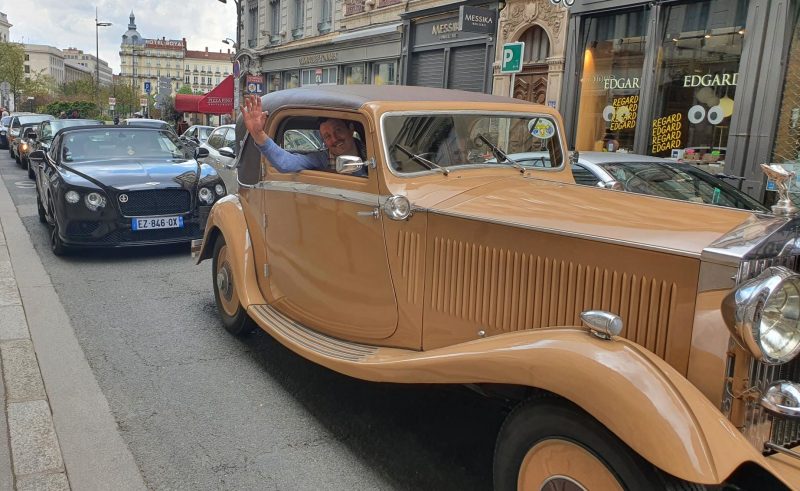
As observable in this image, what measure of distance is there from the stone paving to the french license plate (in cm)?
211

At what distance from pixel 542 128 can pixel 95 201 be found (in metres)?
5.14

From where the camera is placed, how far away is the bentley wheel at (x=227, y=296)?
472cm

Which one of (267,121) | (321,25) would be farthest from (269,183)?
(321,25)

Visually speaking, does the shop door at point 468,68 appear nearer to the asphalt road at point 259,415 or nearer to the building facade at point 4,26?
the asphalt road at point 259,415

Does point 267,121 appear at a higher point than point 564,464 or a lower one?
higher

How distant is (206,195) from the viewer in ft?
24.8

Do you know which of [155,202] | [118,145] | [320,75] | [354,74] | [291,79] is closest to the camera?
[155,202]

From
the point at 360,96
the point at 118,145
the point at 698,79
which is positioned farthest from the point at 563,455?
the point at 698,79

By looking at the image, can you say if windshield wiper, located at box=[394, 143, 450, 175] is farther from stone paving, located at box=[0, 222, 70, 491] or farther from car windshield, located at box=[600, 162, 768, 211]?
car windshield, located at box=[600, 162, 768, 211]

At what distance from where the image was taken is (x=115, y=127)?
8516 millimetres

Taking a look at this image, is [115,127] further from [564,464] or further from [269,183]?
[564,464]

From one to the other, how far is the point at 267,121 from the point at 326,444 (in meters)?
2.12

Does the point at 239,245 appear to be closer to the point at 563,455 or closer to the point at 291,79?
the point at 563,455

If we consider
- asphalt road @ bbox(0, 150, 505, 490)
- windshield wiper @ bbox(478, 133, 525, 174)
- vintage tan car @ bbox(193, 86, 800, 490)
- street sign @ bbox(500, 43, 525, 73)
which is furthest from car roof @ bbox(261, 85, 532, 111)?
street sign @ bbox(500, 43, 525, 73)
